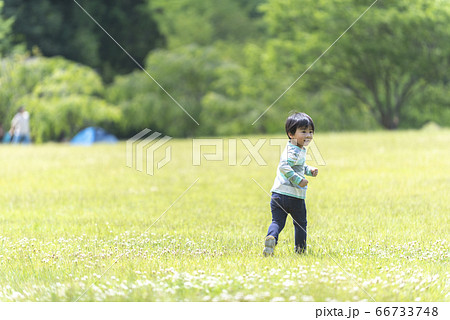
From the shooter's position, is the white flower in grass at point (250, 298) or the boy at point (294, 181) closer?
the white flower in grass at point (250, 298)

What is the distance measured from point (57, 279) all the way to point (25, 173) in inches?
306

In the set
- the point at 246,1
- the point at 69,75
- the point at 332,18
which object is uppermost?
the point at 246,1

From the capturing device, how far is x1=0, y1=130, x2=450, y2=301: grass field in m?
3.68

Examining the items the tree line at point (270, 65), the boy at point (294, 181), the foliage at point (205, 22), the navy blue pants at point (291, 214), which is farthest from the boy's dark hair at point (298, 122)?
the foliage at point (205, 22)

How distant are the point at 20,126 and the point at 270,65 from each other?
575 inches

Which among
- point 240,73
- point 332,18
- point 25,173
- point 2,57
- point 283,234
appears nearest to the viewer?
point 283,234

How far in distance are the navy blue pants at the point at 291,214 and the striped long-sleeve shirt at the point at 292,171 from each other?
0.05 meters

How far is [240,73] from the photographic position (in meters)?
32.2

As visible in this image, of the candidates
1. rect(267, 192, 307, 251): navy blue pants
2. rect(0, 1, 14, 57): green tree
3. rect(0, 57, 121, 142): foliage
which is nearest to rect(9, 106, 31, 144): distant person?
rect(0, 57, 121, 142): foliage

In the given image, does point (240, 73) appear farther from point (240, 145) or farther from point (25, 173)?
point (25, 173)

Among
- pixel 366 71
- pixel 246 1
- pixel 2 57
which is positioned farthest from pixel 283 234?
pixel 246 1

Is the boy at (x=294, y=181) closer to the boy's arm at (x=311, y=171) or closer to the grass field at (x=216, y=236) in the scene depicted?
the boy's arm at (x=311, y=171)

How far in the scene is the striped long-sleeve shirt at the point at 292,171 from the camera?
180 inches

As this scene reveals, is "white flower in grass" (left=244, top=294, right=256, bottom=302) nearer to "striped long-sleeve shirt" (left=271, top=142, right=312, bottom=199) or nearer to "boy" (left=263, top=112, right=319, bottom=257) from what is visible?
"boy" (left=263, top=112, right=319, bottom=257)
